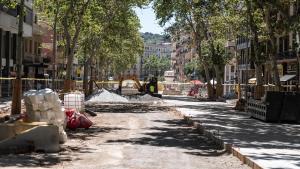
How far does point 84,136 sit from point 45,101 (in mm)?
2448

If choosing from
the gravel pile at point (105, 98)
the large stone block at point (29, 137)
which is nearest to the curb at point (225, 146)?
the large stone block at point (29, 137)

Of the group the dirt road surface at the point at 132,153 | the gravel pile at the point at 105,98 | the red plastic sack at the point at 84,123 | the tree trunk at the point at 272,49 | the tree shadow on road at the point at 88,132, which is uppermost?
the tree trunk at the point at 272,49

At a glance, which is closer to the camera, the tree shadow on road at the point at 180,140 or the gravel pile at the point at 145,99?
the tree shadow on road at the point at 180,140

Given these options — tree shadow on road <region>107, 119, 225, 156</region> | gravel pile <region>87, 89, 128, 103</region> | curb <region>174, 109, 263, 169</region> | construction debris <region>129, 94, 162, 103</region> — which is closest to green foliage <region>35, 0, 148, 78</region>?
gravel pile <region>87, 89, 128, 103</region>

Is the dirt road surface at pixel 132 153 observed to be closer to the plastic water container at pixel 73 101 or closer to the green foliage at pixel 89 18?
the plastic water container at pixel 73 101

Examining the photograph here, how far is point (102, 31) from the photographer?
47781 millimetres

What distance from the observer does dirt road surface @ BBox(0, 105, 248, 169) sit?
452 inches

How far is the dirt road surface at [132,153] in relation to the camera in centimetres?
1148

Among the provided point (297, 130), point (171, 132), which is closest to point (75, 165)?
point (171, 132)

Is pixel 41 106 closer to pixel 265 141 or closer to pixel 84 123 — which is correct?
pixel 84 123

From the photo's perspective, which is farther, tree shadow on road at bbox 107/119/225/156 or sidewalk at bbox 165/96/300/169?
tree shadow on road at bbox 107/119/225/156

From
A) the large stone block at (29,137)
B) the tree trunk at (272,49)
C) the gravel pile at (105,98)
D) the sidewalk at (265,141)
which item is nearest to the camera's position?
the sidewalk at (265,141)

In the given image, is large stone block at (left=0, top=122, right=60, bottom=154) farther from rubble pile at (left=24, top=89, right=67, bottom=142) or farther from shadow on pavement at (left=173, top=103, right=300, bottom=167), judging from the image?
shadow on pavement at (left=173, top=103, right=300, bottom=167)

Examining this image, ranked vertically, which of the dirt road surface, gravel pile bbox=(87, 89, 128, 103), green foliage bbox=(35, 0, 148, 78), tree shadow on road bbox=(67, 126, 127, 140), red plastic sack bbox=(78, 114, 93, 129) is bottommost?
the dirt road surface
